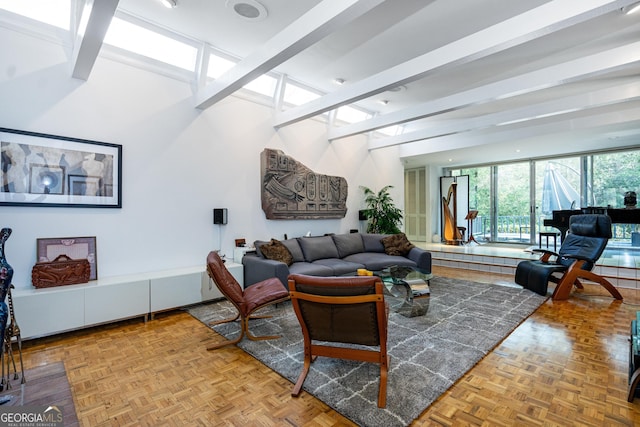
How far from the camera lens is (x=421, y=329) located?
3152 mm

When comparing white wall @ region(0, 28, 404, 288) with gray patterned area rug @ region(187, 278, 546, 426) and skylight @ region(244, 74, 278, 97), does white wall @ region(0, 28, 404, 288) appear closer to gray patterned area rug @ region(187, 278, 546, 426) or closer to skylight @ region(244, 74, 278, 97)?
skylight @ region(244, 74, 278, 97)

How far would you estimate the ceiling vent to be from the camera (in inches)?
122

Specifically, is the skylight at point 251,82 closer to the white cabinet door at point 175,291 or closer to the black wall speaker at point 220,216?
the black wall speaker at point 220,216

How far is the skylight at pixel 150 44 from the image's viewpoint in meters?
3.54

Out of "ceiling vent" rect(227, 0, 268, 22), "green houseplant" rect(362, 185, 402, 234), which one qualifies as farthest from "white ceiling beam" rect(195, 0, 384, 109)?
"green houseplant" rect(362, 185, 402, 234)

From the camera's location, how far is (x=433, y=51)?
10.2ft

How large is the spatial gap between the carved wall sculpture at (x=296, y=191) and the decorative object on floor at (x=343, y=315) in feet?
9.87

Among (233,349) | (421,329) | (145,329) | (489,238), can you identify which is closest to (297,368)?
(233,349)

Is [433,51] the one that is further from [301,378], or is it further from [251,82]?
[301,378]

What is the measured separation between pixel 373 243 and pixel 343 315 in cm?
378

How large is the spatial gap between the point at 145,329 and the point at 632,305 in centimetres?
603

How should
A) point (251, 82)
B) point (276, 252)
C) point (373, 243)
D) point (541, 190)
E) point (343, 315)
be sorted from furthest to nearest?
point (541, 190) → point (373, 243) → point (251, 82) → point (276, 252) → point (343, 315)

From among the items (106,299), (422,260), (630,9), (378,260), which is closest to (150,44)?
(106,299)

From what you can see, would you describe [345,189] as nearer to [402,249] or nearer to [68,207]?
[402,249]
